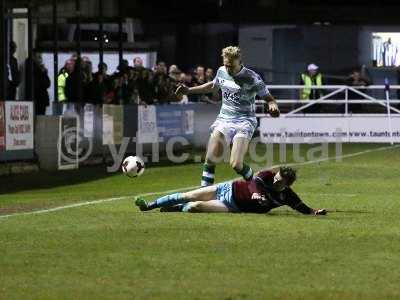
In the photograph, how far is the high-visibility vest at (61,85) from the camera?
1145 inches

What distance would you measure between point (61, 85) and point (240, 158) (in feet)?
44.9

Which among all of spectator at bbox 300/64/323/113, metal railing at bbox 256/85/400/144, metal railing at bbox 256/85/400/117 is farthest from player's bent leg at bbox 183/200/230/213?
spectator at bbox 300/64/323/113

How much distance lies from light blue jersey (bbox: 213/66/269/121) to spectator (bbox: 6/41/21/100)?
33.1 ft

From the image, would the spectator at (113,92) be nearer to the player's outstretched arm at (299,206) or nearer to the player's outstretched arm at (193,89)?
the player's outstretched arm at (193,89)

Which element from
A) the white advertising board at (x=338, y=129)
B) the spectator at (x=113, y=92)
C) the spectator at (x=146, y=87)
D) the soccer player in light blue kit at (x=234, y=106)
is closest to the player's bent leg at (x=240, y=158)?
the soccer player in light blue kit at (x=234, y=106)

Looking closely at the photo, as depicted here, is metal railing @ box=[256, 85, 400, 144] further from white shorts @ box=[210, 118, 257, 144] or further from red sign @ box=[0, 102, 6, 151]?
white shorts @ box=[210, 118, 257, 144]

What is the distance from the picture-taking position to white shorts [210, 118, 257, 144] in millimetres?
17062

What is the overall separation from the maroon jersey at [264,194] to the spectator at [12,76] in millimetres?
11462

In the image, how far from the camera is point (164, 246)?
514 inches

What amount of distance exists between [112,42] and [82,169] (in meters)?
8.44

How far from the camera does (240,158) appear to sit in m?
16.8

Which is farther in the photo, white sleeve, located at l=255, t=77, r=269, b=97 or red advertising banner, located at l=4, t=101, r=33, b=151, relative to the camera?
red advertising banner, located at l=4, t=101, r=33, b=151

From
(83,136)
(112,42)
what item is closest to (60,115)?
(83,136)

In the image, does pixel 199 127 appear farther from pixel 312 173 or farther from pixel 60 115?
pixel 312 173
